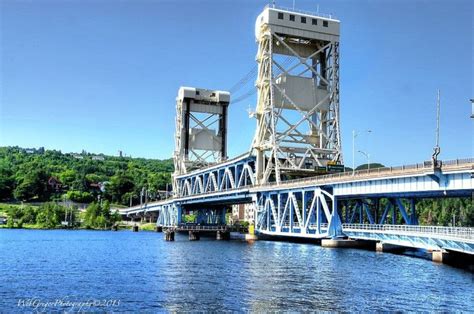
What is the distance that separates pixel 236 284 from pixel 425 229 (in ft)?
87.0

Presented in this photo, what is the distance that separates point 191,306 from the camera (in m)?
30.6

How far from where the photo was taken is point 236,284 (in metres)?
38.8

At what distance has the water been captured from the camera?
31234 mm

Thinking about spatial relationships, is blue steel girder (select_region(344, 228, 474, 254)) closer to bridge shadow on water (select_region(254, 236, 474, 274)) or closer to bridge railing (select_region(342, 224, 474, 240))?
bridge railing (select_region(342, 224, 474, 240))

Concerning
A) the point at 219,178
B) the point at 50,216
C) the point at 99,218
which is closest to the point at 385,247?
the point at 219,178

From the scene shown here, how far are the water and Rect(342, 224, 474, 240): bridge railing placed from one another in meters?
3.00

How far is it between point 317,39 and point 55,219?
352 ft

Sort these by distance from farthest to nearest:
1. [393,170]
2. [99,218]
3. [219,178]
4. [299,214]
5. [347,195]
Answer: [99,218], [219,178], [299,214], [347,195], [393,170]

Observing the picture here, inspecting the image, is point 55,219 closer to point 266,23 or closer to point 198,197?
point 198,197

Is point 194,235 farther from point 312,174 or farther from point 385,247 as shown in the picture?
point 385,247

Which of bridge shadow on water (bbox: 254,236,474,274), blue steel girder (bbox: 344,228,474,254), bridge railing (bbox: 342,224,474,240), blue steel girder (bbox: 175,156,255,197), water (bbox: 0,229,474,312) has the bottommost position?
water (bbox: 0,229,474,312)

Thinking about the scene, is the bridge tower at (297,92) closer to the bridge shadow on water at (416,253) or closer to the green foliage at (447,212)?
the bridge shadow on water at (416,253)

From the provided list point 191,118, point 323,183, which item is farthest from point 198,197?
point 323,183

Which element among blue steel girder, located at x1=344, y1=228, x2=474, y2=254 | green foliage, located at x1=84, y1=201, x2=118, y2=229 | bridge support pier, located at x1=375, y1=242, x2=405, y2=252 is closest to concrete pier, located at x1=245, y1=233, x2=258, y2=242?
blue steel girder, located at x1=344, y1=228, x2=474, y2=254
